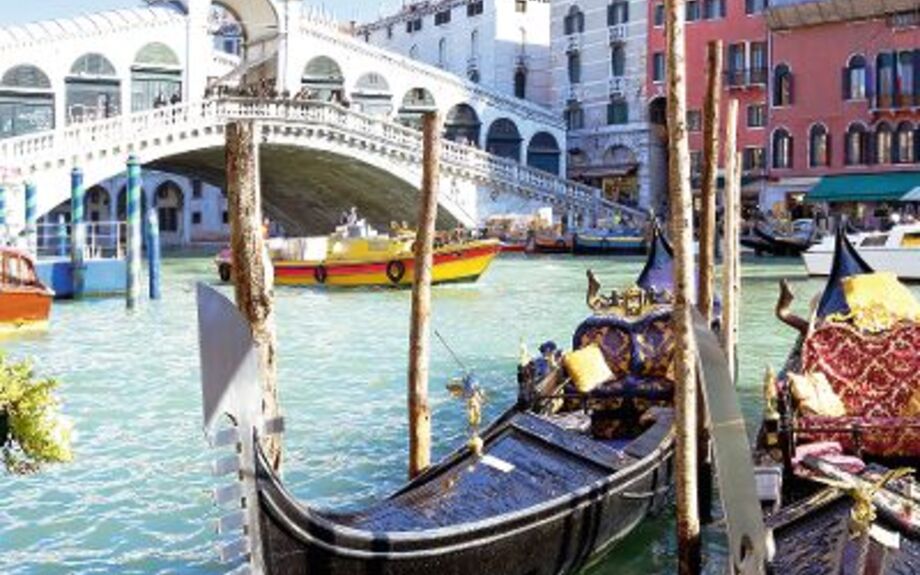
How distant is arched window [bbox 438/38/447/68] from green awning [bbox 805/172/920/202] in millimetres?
11023

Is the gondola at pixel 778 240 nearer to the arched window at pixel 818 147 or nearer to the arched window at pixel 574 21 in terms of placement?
the arched window at pixel 818 147

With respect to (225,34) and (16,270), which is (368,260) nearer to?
(16,270)

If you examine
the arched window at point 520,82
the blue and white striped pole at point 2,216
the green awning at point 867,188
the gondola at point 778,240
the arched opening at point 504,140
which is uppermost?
the arched window at point 520,82

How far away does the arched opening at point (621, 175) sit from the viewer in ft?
83.3

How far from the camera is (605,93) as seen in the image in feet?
84.5

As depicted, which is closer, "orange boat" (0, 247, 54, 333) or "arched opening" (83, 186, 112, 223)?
"orange boat" (0, 247, 54, 333)

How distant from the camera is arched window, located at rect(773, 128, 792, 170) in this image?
21984 mm

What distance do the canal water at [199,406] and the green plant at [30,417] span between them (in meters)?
1.89

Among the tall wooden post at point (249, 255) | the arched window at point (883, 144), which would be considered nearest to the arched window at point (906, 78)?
the arched window at point (883, 144)

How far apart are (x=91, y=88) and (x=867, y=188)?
487 inches

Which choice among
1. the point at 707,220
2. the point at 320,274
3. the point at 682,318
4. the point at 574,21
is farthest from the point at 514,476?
the point at 574,21

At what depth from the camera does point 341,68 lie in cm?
2397

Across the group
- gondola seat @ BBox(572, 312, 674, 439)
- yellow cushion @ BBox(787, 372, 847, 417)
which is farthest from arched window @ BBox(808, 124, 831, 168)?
yellow cushion @ BBox(787, 372, 847, 417)

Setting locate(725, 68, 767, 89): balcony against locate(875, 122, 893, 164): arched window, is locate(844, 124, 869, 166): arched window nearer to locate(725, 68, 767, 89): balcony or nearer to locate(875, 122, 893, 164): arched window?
locate(875, 122, 893, 164): arched window
